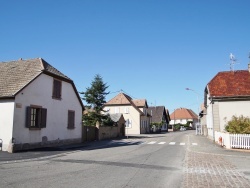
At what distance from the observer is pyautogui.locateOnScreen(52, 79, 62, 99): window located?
2367cm

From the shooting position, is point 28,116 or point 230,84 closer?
point 28,116

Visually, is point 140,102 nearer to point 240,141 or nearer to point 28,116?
point 240,141

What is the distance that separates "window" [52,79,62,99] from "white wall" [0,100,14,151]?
16.4 feet

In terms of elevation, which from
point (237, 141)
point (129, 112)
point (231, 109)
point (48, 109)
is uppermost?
point (129, 112)

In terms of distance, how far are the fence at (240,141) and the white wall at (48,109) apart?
1427 centimetres

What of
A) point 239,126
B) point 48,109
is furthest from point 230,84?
point 48,109

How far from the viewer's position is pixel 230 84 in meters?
30.3

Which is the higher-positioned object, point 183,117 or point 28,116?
point 183,117

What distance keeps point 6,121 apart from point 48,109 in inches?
171

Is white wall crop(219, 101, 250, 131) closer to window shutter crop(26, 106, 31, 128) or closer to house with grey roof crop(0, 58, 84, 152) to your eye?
house with grey roof crop(0, 58, 84, 152)

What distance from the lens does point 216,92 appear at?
96.7 feet

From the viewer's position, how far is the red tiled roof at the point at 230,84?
28.7 metres

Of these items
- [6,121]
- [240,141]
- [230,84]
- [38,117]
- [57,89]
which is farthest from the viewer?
[230,84]

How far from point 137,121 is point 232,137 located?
35.7 m
